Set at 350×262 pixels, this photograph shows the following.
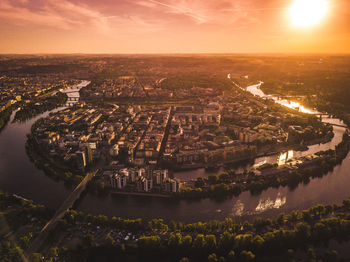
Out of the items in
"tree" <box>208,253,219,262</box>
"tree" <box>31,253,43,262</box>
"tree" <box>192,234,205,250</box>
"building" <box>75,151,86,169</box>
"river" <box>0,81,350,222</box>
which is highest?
"building" <box>75,151,86,169</box>

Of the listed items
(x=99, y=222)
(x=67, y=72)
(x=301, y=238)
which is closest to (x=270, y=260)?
(x=301, y=238)

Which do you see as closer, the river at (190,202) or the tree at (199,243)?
the tree at (199,243)

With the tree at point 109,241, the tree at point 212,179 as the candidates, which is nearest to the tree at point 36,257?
the tree at point 109,241

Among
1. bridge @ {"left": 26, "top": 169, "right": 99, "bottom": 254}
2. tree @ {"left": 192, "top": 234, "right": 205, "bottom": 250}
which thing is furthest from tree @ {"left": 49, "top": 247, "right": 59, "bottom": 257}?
tree @ {"left": 192, "top": 234, "right": 205, "bottom": 250}

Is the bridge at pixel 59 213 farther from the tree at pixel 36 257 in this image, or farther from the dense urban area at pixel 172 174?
the tree at pixel 36 257

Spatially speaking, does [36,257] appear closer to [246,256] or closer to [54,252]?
[54,252]

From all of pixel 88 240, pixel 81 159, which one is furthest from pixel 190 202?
Answer: pixel 81 159

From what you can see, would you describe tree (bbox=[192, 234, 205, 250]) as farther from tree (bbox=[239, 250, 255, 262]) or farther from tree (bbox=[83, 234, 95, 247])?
tree (bbox=[83, 234, 95, 247])
